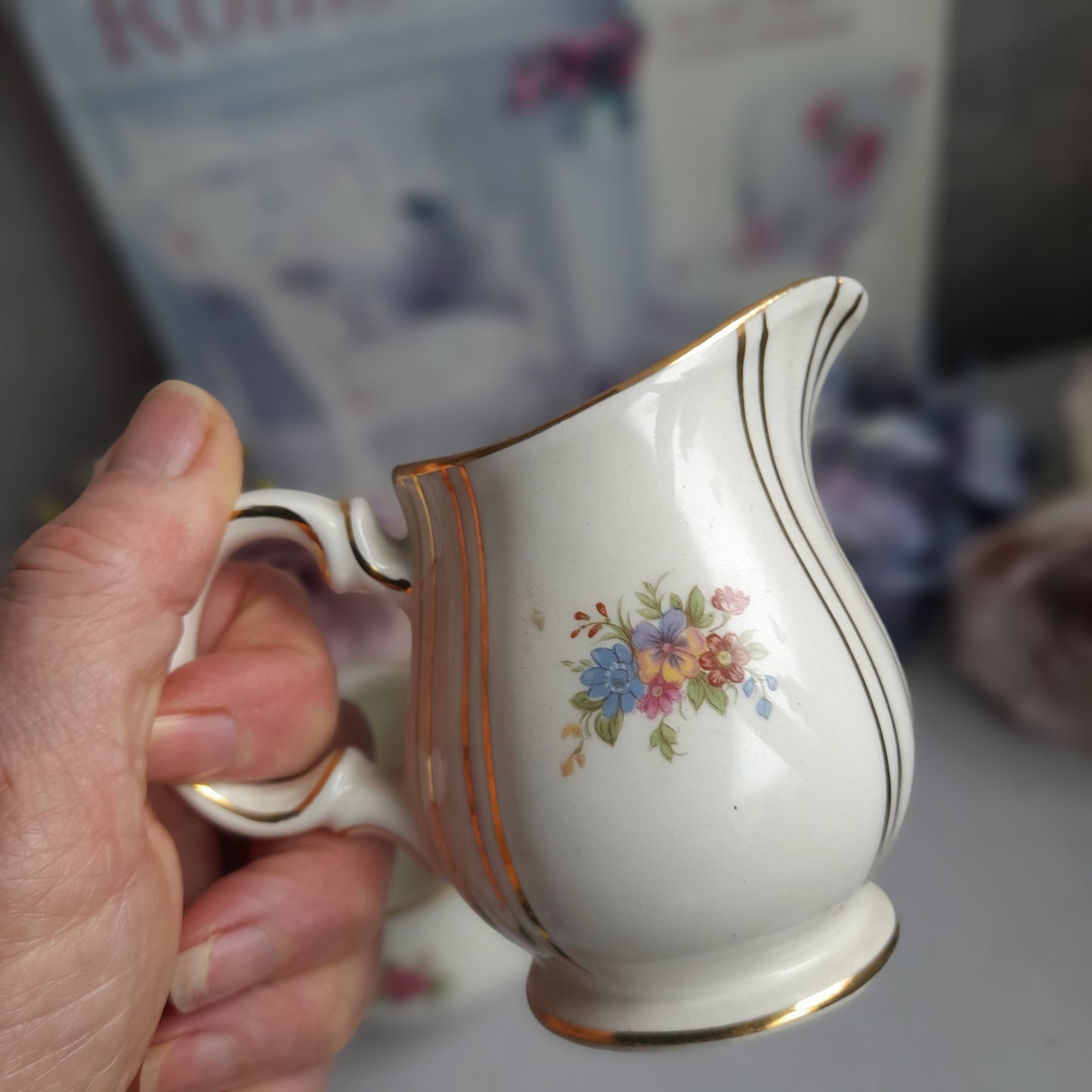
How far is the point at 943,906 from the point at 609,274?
0.85 meters

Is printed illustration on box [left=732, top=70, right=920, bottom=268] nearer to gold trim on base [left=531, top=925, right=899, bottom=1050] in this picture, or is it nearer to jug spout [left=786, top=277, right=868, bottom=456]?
jug spout [left=786, top=277, right=868, bottom=456]

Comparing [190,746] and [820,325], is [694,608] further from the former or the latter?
[190,746]

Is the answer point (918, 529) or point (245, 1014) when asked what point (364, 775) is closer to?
point (245, 1014)

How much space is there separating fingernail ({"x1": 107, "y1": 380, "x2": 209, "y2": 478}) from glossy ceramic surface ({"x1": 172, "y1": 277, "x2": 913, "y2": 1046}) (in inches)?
4.9

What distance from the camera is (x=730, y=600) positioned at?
0.45 metres

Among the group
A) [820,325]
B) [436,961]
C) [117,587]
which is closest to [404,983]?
[436,961]

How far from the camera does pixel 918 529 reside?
102 centimetres

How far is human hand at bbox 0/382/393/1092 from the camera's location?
0.48 meters

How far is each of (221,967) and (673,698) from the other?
344 mm

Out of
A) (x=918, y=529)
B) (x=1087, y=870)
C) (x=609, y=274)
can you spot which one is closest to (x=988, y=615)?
(x=918, y=529)

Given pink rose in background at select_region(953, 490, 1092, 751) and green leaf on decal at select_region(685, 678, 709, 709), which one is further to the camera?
pink rose in background at select_region(953, 490, 1092, 751)

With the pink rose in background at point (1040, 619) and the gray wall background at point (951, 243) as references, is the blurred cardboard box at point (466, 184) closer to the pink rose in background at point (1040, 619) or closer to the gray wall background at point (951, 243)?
the gray wall background at point (951, 243)

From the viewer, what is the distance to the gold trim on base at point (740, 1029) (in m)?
0.48

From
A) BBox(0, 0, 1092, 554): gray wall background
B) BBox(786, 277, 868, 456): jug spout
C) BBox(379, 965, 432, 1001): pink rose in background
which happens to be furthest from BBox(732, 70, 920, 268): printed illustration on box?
BBox(379, 965, 432, 1001): pink rose in background
